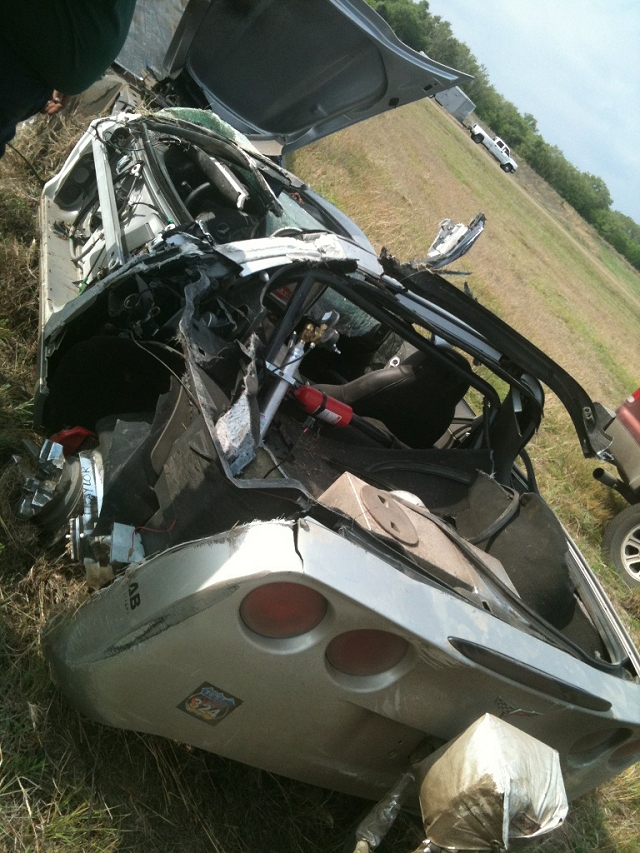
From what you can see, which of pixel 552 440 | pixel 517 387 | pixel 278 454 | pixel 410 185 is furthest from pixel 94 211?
pixel 410 185

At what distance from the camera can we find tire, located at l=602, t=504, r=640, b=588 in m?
5.70

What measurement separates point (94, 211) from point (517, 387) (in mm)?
2456

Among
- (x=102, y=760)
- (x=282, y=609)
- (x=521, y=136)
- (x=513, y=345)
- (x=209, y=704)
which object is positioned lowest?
(x=102, y=760)

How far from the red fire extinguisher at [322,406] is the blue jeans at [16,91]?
1443 mm

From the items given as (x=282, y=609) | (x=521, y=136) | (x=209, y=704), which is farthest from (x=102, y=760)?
(x=521, y=136)

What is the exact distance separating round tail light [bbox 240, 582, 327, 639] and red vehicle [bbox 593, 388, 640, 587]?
4.55m

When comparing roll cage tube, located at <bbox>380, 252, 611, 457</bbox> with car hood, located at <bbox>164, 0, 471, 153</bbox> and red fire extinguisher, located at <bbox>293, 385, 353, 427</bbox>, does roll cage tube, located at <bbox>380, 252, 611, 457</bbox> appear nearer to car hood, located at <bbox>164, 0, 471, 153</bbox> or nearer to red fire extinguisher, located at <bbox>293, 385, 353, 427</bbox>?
red fire extinguisher, located at <bbox>293, 385, 353, 427</bbox>

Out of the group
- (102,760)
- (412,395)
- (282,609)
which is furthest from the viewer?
(412,395)

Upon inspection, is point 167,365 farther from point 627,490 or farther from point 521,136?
point 521,136

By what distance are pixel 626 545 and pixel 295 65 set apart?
191 inches

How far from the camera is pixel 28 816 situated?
1896mm

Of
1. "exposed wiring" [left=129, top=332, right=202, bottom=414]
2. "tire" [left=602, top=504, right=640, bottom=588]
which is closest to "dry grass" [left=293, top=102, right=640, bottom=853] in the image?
"tire" [left=602, top=504, right=640, bottom=588]

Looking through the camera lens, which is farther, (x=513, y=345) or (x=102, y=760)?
(x=513, y=345)

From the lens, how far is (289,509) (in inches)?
74.8
